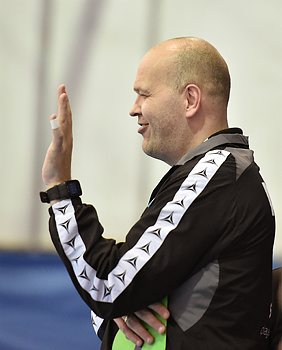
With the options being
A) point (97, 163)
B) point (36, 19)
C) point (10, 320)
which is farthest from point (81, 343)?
point (36, 19)

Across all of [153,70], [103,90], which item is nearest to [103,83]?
[103,90]

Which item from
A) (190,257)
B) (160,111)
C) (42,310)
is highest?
(160,111)

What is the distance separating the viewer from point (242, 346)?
1.38m

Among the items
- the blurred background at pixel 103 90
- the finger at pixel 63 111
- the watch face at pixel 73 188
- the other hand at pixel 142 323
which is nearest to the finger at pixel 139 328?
the other hand at pixel 142 323

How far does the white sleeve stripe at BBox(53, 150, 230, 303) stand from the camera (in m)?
1.34

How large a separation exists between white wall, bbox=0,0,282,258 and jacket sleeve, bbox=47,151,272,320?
5.30 feet

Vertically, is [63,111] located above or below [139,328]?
above

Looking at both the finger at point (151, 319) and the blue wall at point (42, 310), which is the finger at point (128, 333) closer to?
the finger at point (151, 319)

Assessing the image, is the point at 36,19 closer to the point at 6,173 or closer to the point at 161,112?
the point at 6,173

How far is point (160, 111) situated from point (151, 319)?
0.40m

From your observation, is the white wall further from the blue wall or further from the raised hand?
the raised hand

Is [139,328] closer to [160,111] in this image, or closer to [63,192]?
[63,192]

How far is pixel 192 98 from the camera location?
1.52 meters

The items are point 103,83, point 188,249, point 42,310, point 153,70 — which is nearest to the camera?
point 188,249
